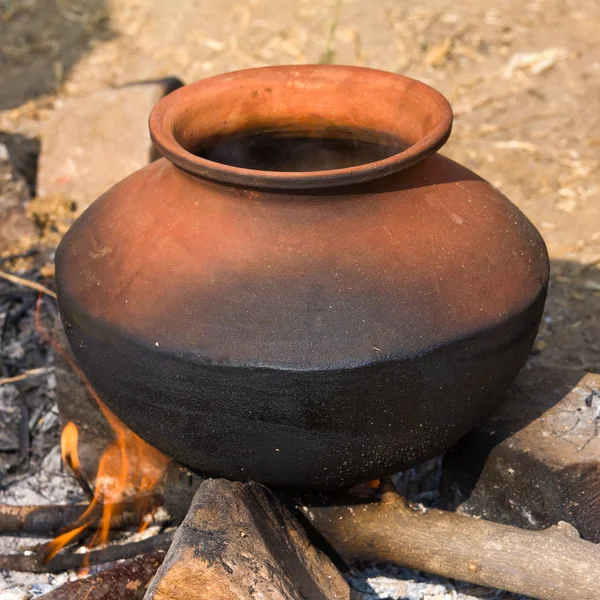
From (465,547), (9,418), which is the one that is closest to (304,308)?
(465,547)

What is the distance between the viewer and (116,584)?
2107mm

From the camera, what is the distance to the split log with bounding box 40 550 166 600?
6.77 feet

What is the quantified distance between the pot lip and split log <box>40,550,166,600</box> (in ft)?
3.57

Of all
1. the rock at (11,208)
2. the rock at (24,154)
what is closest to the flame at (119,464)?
the rock at (11,208)

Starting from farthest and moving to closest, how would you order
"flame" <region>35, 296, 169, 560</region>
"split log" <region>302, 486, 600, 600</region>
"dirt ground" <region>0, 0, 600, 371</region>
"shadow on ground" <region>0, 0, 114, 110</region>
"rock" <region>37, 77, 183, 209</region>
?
"shadow on ground" <region>0, 0, 114, 110</region> < "dirt ground" <region>0, 0, 600, 371</region> < "rock" <region>37, 77, 183, 209</region> < "flame" <region>35, 296, 169, 560</region> < "split log" <region>302, 486, 600, 600</region>

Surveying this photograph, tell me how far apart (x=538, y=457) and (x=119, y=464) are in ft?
4.51

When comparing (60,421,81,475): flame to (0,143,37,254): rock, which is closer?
(60,421,81,475): flame

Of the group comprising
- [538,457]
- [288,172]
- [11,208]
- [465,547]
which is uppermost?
[288,172]

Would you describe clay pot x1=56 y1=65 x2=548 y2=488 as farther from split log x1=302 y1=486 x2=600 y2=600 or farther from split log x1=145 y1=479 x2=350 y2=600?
split log x1=302 y1=486 x2=600 y2=600

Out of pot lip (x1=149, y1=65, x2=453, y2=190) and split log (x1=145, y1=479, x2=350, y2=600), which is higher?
pot lip (x1=149, y1=65, x2=453, y2=190)

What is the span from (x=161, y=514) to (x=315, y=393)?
3.57 ft

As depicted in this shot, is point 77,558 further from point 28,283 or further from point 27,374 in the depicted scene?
point 28,283

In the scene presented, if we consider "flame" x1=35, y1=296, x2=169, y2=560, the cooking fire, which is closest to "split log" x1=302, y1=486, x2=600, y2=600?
the cooking fire

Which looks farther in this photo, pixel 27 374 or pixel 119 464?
pixel 27 374
